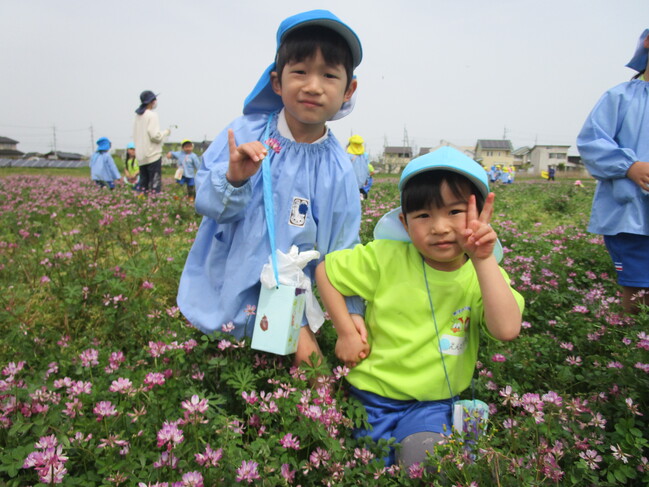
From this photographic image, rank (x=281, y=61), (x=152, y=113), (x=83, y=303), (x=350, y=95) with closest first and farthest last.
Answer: (x=281, y=61) < (x=350, y=95) < (x=83, y=303) < (x=152, y=113)

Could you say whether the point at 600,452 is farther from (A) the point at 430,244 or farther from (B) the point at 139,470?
(B) the point at 139,470

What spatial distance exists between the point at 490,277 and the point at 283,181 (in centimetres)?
120

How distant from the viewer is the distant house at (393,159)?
79.4 m

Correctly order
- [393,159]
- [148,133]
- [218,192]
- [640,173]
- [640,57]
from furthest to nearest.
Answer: [393,159] → [148,133] → [640,57] → [640,173] → [218,192]

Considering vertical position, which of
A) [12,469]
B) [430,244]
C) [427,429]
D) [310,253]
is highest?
[430,244]

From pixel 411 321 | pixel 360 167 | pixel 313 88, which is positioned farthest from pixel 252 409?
pixel 360 167

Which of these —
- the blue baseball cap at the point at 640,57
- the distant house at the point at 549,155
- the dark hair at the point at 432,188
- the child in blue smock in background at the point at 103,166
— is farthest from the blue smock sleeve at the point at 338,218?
the distant house at the point at 549,155

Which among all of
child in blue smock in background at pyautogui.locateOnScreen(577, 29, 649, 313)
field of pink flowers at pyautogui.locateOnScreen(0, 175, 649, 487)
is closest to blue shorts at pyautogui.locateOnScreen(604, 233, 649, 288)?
child in blue smock in background at pyautogui.locateOnScreen(577, 29, 649, 313)

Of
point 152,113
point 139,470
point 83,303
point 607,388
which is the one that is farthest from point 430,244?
point 152,113

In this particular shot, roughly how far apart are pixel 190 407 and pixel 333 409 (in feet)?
1.75

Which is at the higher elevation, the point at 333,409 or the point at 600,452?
the point at 333,409

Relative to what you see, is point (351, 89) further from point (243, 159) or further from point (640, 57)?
point (640, 57)

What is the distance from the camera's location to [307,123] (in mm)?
2529

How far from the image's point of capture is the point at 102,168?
14039 mm
